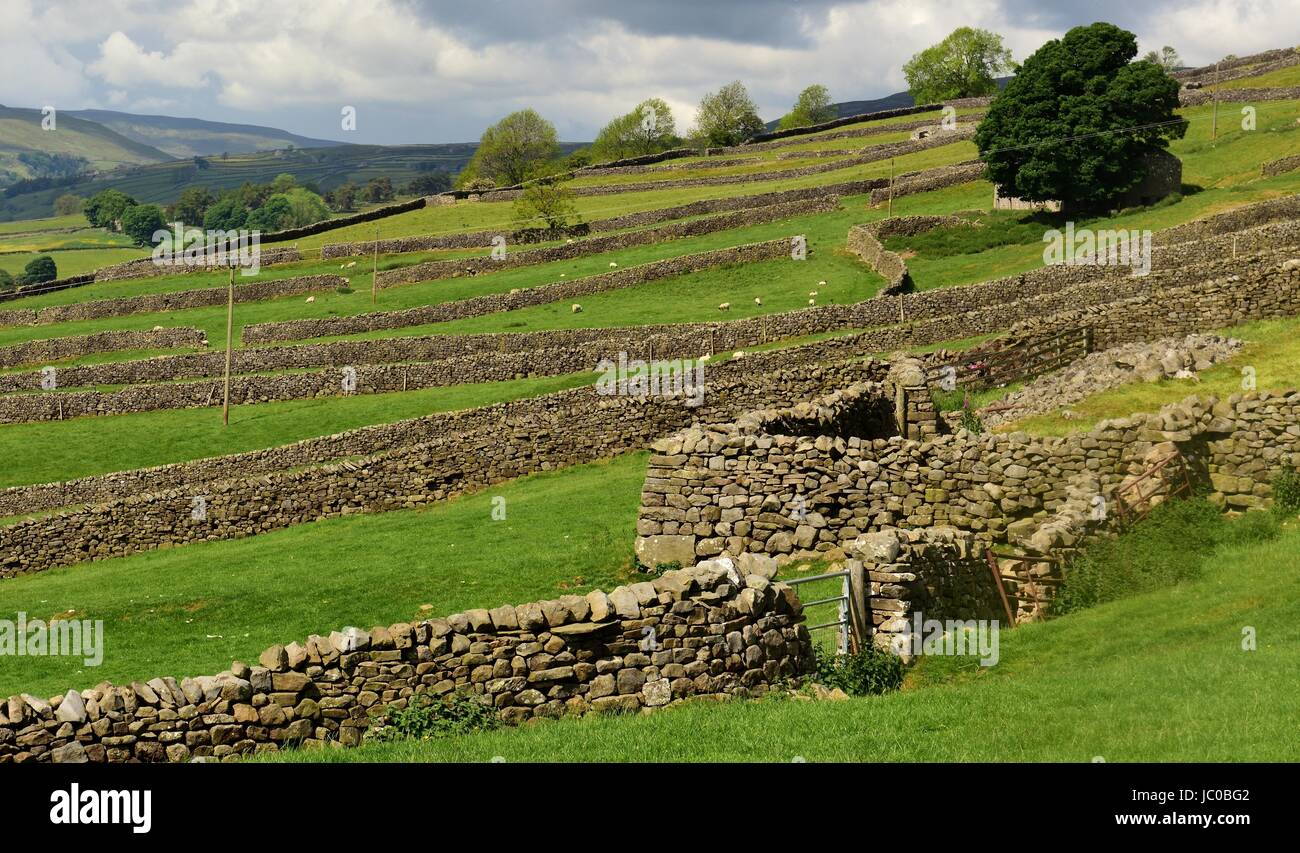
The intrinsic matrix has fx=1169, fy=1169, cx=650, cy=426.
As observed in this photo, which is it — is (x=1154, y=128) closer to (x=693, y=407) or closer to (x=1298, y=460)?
(x=693, y=407)

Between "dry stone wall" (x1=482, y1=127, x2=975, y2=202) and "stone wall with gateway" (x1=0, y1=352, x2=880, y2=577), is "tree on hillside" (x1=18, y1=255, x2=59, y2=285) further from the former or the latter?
"stone wall with gateway" (x1=0, y1=352, x2=880, y2=577)

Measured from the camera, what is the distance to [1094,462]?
63.1 feet

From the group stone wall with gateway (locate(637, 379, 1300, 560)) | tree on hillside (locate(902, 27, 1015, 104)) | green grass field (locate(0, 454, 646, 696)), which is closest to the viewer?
stone wall with gateway (locate(637, 379, 1300, 560))

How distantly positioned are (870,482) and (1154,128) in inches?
1926

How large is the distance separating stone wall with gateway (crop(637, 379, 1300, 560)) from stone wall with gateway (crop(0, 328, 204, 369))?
5494 centimetres

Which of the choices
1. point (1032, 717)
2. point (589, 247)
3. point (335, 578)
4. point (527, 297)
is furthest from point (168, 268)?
point (1032, 717)

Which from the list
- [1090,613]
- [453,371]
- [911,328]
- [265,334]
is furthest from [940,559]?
[265,334]

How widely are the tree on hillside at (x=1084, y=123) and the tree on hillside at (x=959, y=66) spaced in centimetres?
10117

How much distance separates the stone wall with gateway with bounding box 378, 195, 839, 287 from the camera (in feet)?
257

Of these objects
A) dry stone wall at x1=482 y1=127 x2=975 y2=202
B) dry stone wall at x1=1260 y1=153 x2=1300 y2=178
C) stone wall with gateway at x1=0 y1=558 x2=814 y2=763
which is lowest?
stone wall with gateway at x1=0 y1=558 x2=814 y2=763

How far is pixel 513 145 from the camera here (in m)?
164

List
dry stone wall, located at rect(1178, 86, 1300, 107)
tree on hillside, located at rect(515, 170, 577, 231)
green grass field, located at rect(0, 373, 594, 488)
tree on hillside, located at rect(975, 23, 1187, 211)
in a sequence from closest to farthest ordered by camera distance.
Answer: green grass field, located at rect(0, 373, 594, 488) → tree on hillside, located at rect(975, 23, 1187, 211) → dry stone wall, located at rect(1178, 86, 1300, 107) → tree on hillside, located at rect(515, 170, 577, 231)

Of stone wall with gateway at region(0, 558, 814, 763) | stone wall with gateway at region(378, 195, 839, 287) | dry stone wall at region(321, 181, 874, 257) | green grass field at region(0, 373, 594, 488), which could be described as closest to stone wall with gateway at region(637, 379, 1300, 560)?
stone wall with gateway at region(0, 558, 814, 763)

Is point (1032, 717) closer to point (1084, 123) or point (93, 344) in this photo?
point (1084, 123)
